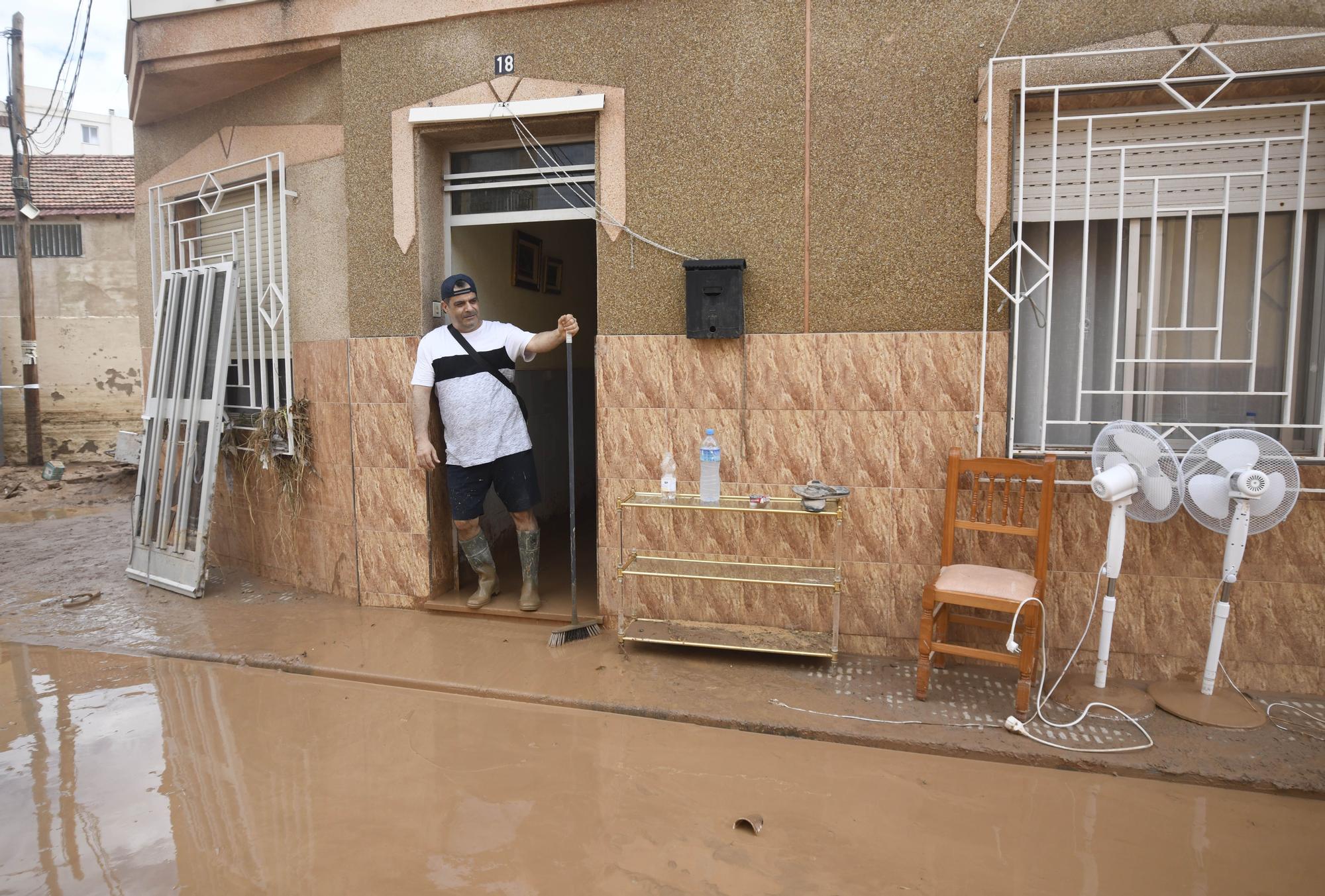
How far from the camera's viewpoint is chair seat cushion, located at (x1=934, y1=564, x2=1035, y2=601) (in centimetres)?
364

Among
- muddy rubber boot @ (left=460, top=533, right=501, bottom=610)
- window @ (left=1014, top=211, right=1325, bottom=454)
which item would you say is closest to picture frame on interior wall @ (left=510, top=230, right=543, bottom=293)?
muddy rubber boot @ (left=460, top=533, right=501, bottom=610)

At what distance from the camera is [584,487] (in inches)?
343

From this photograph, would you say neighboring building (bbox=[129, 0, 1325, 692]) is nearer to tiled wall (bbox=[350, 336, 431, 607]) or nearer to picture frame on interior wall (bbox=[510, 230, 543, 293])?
tiled wall (bbox=[350, 336, 431, 607])

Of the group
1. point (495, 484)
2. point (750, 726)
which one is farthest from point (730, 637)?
point (495, 484)

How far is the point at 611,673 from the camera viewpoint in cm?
432

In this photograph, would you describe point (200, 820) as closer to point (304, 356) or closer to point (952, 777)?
point (952, 777)

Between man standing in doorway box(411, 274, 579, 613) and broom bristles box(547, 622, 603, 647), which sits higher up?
man standing in doorway box(411, 274, 579, 613)

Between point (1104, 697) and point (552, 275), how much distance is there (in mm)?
5570

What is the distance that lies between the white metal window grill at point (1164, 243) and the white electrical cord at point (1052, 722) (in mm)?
922

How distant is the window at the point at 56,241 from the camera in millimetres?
14523

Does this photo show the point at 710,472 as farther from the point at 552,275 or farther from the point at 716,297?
the point at 552,275

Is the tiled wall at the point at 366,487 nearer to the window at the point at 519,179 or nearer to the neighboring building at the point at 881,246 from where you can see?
the neighboring building at the point at 881,246

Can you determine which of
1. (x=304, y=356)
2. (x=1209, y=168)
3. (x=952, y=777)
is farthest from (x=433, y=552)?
(x=1209, y=168)

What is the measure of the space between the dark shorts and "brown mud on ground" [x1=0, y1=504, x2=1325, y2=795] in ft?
2.48
